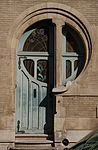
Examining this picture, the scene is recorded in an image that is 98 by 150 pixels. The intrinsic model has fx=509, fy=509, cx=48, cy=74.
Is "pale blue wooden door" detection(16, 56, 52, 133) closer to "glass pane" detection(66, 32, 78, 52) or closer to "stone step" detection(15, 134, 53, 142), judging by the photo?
"stone step" detection(15, 134, 53, 142)

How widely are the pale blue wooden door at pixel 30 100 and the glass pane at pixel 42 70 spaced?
0.24ft

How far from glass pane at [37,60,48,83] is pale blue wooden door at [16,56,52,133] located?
2.9 inches

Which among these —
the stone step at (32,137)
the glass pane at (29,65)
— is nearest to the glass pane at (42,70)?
the glass pane at (29,65)

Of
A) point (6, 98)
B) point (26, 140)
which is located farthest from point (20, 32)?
point (26, 140)

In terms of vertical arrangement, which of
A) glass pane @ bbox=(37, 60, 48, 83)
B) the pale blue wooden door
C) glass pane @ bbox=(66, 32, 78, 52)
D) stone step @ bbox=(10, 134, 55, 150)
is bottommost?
stone step @ bbox=(10, 134, 55, 150)

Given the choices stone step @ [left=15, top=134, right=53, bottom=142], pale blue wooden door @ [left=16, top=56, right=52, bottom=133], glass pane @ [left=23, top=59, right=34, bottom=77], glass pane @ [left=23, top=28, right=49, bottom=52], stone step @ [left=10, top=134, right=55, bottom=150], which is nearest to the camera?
stone step @ [left=10, top=134, right=55, bottom=150]

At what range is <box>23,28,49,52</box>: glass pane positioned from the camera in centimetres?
1597

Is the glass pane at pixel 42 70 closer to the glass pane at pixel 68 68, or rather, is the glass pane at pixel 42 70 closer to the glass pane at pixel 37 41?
the glass pane at pixel 37 41

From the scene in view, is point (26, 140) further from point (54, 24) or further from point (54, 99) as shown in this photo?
point (54, 24)

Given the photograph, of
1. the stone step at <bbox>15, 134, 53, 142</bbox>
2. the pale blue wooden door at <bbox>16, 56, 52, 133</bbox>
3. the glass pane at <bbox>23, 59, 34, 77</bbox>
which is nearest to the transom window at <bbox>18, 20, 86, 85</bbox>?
the glass pane at <bbox>23, 59, 34, 77</bbox>

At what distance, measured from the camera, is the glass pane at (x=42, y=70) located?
15.9m

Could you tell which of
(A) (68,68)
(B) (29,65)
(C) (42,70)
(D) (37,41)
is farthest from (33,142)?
(D) (37,41)

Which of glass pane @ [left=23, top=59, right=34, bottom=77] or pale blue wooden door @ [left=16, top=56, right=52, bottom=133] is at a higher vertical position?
glass pane @ [left=23, top=59, right=34, bottom=77]

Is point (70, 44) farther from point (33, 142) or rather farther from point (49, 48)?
point (33, 142)
